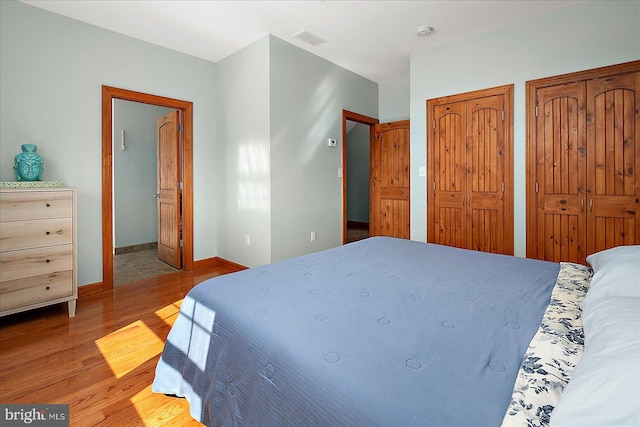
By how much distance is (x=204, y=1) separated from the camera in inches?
108

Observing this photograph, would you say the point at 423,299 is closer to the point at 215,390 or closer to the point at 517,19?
the point at 215,390

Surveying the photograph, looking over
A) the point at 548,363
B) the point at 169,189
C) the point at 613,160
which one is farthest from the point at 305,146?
the point at 548,363

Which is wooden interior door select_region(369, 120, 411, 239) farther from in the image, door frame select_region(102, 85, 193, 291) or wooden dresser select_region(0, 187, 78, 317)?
wooden dresser select_region(0, 187, 78, 317)

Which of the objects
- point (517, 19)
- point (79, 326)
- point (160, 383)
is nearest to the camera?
point (160, 383)

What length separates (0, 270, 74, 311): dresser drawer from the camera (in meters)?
2.35

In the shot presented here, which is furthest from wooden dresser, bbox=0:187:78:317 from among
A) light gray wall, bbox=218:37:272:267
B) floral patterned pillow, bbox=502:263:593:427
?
floral patterned pillow, bbox=502:263:593:427

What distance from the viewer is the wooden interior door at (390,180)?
14.9 feet

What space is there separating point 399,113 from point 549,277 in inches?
149

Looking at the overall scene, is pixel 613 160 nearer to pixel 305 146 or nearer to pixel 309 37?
pixel 305 146

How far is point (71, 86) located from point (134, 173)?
2322 millimetres

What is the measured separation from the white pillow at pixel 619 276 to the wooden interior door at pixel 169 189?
13.1 feet

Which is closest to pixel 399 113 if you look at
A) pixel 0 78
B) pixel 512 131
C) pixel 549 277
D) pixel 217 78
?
pixel 512 131

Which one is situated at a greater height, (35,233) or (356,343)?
(35,233)

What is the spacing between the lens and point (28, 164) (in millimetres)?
2664
